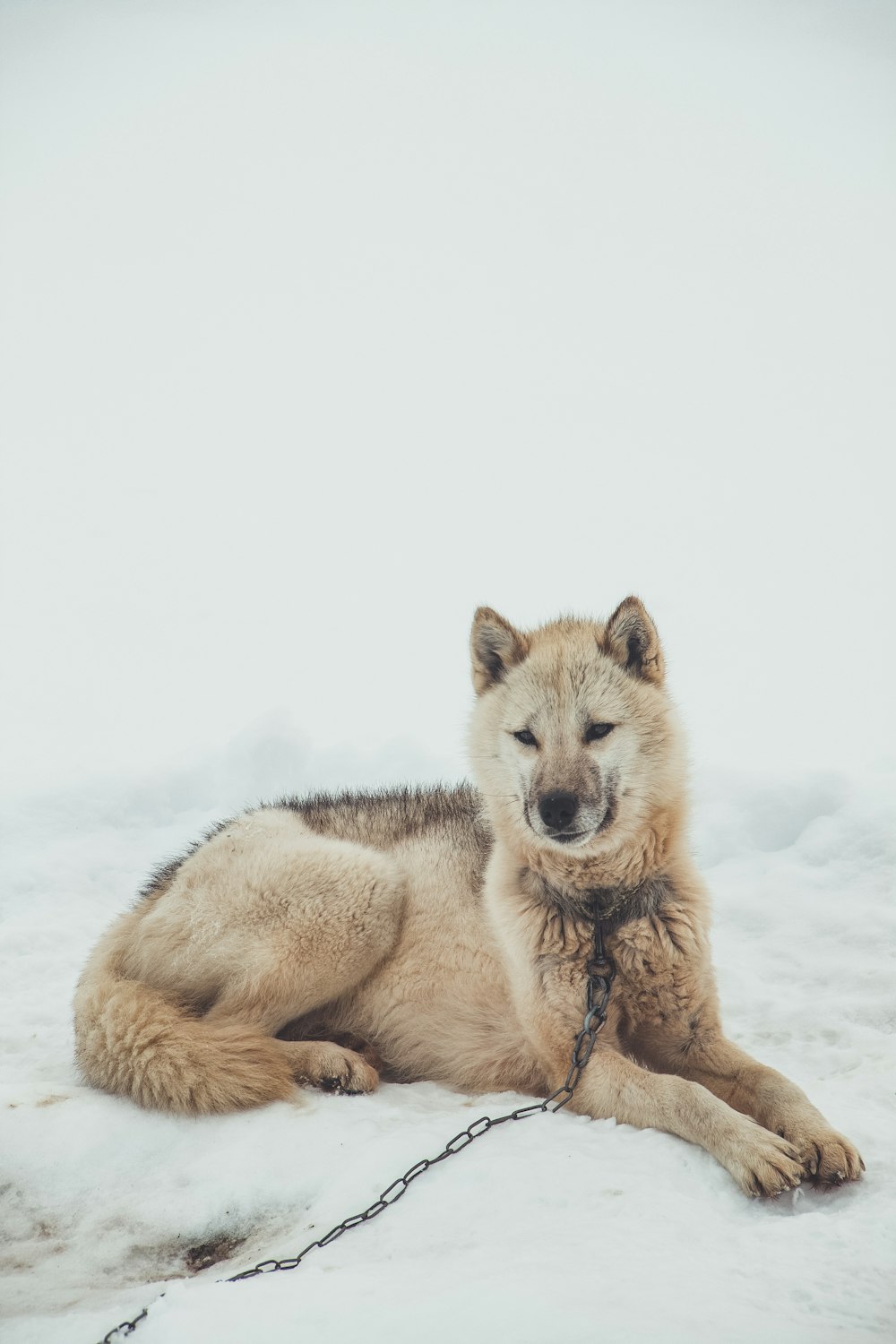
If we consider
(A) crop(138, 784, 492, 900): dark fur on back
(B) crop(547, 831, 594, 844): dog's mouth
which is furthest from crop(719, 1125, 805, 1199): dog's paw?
(A) crop(138, 784, 492, 900): dark fur on back

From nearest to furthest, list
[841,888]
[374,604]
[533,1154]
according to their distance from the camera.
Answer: [533,1154]
[841,888]
[374,604]

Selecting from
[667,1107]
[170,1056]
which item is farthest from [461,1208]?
[170,1056]

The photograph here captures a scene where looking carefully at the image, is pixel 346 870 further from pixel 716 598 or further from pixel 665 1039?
pixel 716 598

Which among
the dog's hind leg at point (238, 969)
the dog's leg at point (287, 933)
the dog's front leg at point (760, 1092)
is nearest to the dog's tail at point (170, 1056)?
the dog's hind leg at point (238, 969)

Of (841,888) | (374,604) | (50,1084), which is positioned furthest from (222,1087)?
(374,604)

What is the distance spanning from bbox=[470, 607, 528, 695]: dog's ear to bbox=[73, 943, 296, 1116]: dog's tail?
1.80 meters

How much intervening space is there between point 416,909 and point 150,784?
15.1 ft

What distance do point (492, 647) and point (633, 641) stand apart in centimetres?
64

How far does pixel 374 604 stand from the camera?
14828 millimetres

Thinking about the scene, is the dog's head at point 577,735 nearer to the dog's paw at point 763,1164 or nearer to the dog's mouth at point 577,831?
the dog's mouth at point 577,831

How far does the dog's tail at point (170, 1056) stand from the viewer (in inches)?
122

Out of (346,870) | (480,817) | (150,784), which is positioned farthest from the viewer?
(150,784)

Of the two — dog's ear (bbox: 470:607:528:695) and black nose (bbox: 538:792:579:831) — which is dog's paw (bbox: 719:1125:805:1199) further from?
dog's ear (bbox: 470:607:528:695)

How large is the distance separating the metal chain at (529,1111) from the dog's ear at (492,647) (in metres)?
1.17
